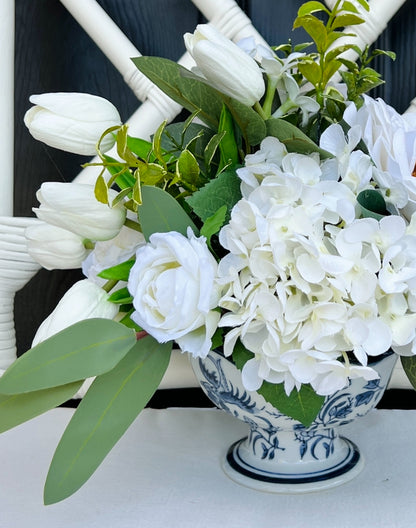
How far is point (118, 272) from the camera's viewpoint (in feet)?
1.55

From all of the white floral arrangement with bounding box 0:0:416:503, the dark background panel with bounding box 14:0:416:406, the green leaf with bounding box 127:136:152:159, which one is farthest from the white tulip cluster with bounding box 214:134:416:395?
the dark background panel with bounding box 14:0:416:406

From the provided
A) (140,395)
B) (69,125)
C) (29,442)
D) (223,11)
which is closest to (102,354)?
(140,395)

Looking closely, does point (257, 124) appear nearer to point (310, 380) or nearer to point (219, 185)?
point (219, 185)

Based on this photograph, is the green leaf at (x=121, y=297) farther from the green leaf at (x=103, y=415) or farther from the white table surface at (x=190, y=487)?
the white table surface at (x=190, y=487)

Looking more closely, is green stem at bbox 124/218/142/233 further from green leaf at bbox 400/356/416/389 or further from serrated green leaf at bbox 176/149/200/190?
green leaf at bbox 400/356/416/389

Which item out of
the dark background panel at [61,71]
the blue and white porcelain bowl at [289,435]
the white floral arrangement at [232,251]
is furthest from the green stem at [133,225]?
the dark background panel at [61,71]

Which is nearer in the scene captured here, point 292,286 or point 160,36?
point 292,286

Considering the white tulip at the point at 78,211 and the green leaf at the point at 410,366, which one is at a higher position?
the white tulip at the point at 78,211

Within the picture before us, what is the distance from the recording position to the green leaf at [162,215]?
1.47 ft

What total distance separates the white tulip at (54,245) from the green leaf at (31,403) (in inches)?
3.8

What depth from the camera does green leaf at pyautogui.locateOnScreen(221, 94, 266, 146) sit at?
46 cm

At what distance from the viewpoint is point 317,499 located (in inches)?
20.2

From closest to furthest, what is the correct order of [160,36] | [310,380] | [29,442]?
[310,380] → [29,442] → [160,36]

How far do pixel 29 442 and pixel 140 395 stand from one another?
0.24m
